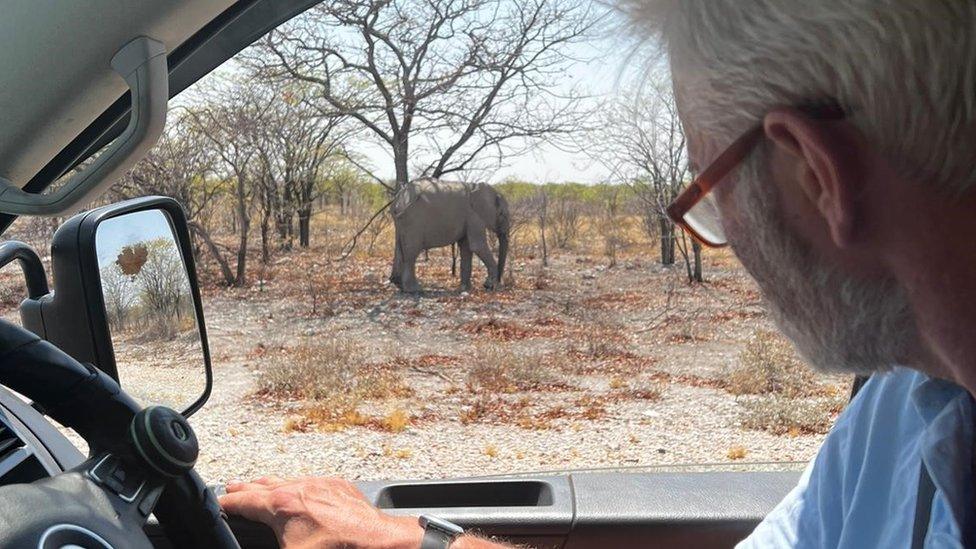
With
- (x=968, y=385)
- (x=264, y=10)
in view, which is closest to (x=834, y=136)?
Result: (x=968, y=385)

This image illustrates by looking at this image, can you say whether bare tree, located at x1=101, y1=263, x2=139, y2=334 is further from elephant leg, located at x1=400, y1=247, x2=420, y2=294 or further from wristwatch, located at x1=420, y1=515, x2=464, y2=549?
elephant leg, located at x1=400, y1=247, x2=420, y2=294

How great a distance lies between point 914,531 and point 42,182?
3.47 ft

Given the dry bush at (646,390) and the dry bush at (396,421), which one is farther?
the dry bush at (646,390)

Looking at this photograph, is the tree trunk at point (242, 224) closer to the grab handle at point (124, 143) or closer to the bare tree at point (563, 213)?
the bare tree at point (563, 213)

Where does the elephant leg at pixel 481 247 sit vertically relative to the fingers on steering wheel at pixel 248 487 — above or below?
above

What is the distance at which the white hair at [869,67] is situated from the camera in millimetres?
609

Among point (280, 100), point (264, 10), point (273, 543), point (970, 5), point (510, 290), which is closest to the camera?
point (970, 5)

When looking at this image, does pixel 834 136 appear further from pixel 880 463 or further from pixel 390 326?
pixel 390 326

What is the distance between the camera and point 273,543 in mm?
1486

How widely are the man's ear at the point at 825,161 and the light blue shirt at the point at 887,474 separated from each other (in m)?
0.32

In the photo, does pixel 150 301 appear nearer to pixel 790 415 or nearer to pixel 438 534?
pixel 438 534

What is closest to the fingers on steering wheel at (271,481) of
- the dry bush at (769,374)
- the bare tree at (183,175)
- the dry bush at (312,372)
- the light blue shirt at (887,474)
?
the light blue shirt at (887,474)

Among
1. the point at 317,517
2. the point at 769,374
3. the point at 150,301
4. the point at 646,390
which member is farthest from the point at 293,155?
the point at 317,517

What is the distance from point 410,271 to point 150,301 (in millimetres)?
5565
